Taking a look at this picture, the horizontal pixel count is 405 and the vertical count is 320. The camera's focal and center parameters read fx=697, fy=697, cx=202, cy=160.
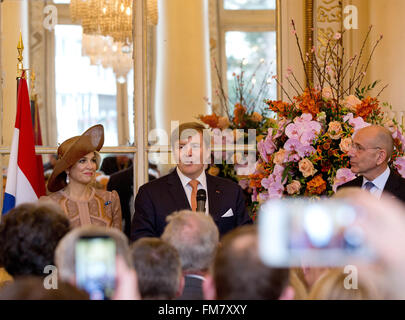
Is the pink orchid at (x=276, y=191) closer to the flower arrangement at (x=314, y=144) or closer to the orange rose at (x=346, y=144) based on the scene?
the flower arrangement at (x=314, y=144)

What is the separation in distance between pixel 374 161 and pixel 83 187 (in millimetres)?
1491

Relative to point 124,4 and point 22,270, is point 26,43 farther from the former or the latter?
point 22,270

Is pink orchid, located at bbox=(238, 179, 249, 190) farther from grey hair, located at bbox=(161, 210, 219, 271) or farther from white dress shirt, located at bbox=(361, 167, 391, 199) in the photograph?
grey hair, located at bbox=(161, 210, 219, 271)

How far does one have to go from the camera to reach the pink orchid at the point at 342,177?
3482 mm

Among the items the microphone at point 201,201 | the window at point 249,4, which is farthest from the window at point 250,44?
the microphone at point 201,201

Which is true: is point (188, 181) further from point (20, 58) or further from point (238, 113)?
point (20, 58)

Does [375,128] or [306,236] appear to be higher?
[375,128]

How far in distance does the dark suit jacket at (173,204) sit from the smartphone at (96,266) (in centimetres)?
153

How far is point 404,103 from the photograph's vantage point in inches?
A: 170

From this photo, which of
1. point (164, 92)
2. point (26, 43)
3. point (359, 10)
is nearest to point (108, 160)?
point (164, 92)

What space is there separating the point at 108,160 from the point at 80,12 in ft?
A: 3.27

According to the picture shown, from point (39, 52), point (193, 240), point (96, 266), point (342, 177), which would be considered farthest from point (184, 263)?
point (39, 52)

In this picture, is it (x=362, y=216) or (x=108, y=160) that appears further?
(x=108, y=160)
